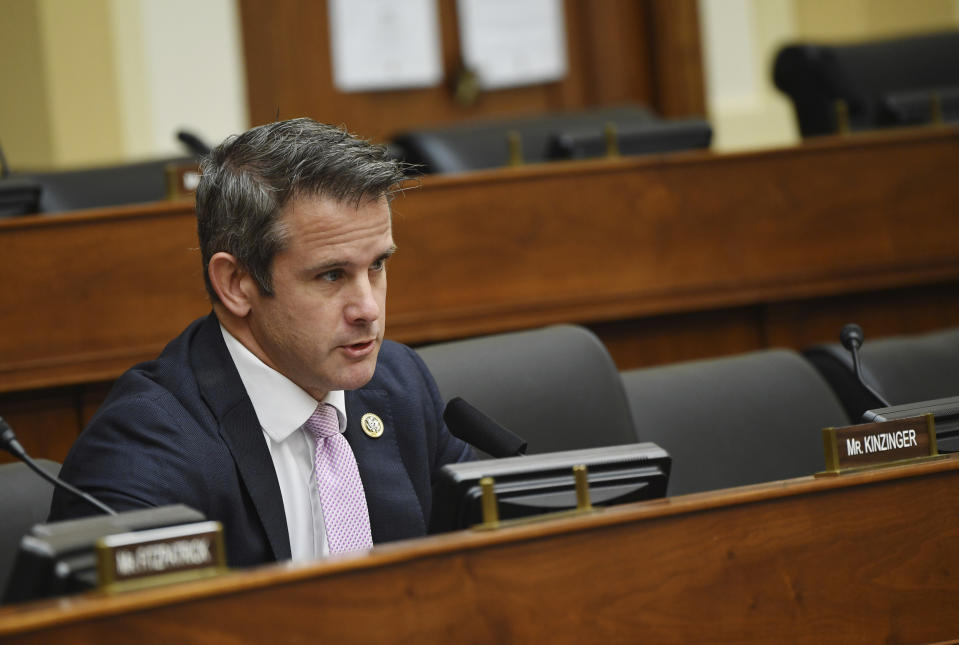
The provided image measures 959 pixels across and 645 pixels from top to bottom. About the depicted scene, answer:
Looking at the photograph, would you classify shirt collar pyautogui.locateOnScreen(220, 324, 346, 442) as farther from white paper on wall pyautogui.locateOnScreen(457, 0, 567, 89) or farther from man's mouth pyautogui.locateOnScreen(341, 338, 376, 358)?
white paper on wall pyautogui.locateOnScreen(457, 0, 567, 89)

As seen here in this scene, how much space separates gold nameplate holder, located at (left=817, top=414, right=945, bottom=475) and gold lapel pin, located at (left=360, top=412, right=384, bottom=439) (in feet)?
2.19

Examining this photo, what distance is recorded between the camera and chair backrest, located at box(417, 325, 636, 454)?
6.95ft

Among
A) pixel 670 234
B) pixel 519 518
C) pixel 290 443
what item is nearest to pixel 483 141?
pixel 670 234

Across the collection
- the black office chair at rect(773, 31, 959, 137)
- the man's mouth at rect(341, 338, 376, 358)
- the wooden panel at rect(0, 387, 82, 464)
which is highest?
the black office chair at rect(773, 31, 959, 137)

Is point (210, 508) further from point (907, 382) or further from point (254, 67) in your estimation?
point (254, 67)

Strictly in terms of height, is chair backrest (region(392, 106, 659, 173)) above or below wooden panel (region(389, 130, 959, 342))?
above

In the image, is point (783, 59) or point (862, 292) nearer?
point (862, 292)

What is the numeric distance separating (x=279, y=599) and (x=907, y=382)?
1.55 m

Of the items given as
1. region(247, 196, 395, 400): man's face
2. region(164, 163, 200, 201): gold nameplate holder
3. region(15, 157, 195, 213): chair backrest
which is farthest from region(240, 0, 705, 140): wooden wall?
region(247, 196, 395, 400): man's face

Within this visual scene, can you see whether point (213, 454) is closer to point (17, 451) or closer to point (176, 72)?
point (17, 451)

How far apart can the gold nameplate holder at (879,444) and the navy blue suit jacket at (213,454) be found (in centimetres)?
62

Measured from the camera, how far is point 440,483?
135cm

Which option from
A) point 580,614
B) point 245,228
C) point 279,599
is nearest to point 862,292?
point 245,228

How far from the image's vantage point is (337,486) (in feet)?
5.73
